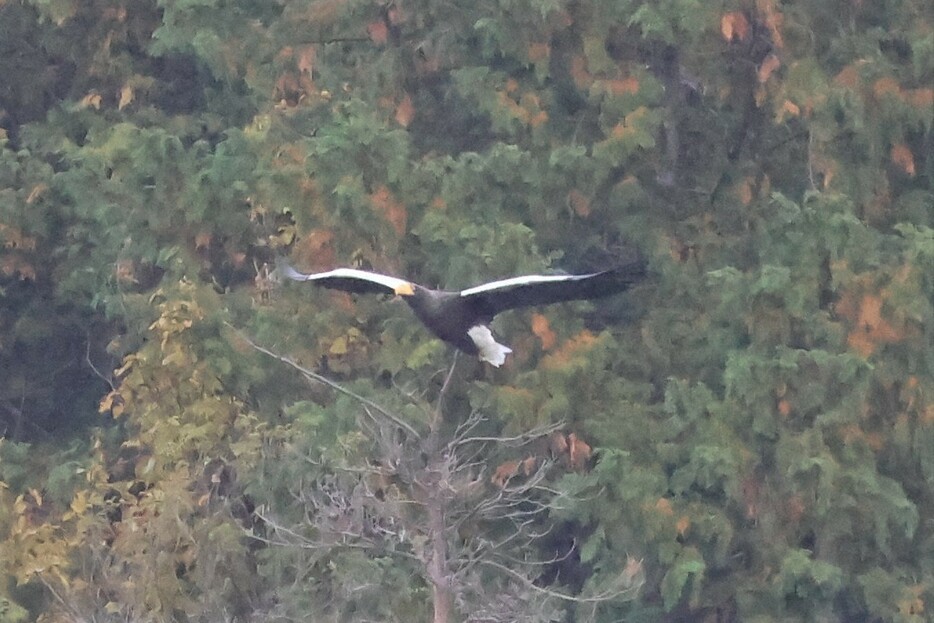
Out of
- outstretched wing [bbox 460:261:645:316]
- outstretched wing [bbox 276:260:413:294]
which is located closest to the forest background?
outstretched wing [bbox 276:260:413:294]

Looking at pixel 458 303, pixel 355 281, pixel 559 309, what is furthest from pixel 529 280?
pixel 559 309

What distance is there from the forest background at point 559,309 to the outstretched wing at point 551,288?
7.16 feet

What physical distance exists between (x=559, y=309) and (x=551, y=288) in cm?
342

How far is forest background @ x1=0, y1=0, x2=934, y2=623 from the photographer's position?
9625mm

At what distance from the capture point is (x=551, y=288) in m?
6.54

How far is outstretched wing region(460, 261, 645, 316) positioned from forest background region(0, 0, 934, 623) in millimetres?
2184

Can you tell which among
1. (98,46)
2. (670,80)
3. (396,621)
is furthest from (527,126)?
(98,46)

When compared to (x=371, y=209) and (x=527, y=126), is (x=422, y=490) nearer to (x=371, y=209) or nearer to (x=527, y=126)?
(x=371, y=209)

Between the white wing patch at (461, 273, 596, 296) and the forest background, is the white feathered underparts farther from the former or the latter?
the forest background

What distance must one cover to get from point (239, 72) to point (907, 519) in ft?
14.8

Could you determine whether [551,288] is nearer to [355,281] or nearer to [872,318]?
[355,281]

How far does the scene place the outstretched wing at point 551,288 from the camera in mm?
6262

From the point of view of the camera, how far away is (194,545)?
9.64m

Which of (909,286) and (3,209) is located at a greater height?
(909,286)
